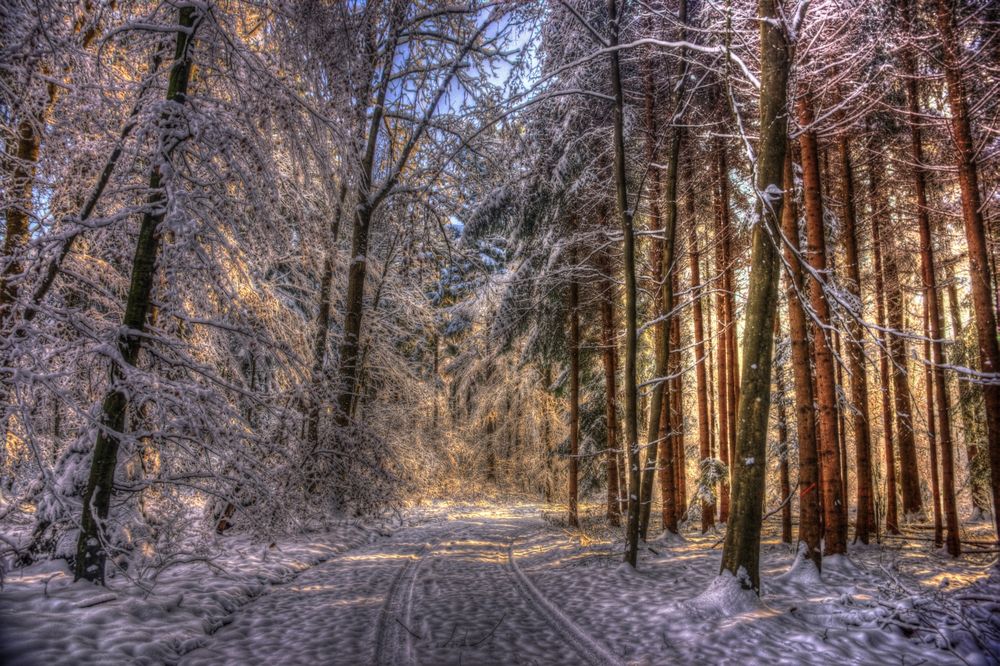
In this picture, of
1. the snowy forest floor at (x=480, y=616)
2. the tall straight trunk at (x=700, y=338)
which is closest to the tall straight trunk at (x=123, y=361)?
the snowy forest floor at (x=480, y=616)

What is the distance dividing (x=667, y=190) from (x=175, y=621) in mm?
10175

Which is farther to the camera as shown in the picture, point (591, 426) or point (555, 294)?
point (591, 426)

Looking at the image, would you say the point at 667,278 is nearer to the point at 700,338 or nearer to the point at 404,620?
the point at 700,338

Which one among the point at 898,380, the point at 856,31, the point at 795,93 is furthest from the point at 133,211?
the point at 898,380

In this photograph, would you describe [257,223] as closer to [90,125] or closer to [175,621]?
[90,125]

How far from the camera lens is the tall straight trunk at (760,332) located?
614cm

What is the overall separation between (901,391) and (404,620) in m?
16.9

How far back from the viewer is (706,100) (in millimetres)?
11133

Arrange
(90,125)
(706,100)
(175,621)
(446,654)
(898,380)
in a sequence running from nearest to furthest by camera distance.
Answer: (446,654) < (175,621) < (90,125) < (706,100) < (898,380)

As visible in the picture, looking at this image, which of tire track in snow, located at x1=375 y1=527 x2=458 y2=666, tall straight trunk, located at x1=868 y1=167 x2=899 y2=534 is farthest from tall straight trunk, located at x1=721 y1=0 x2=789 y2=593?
tall straight trunk, located at x1=868 y1=167 x2=899 y2=534

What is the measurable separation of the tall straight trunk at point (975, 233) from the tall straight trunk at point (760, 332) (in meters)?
4.89

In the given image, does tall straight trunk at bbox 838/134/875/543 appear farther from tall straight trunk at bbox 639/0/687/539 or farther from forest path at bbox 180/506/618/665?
forest path at bbox 180/506/618/665

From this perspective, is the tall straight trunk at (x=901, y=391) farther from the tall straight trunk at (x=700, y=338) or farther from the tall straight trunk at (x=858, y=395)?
the tall straight trunk at (x=700, y=338)

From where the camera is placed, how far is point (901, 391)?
51.3 feet
